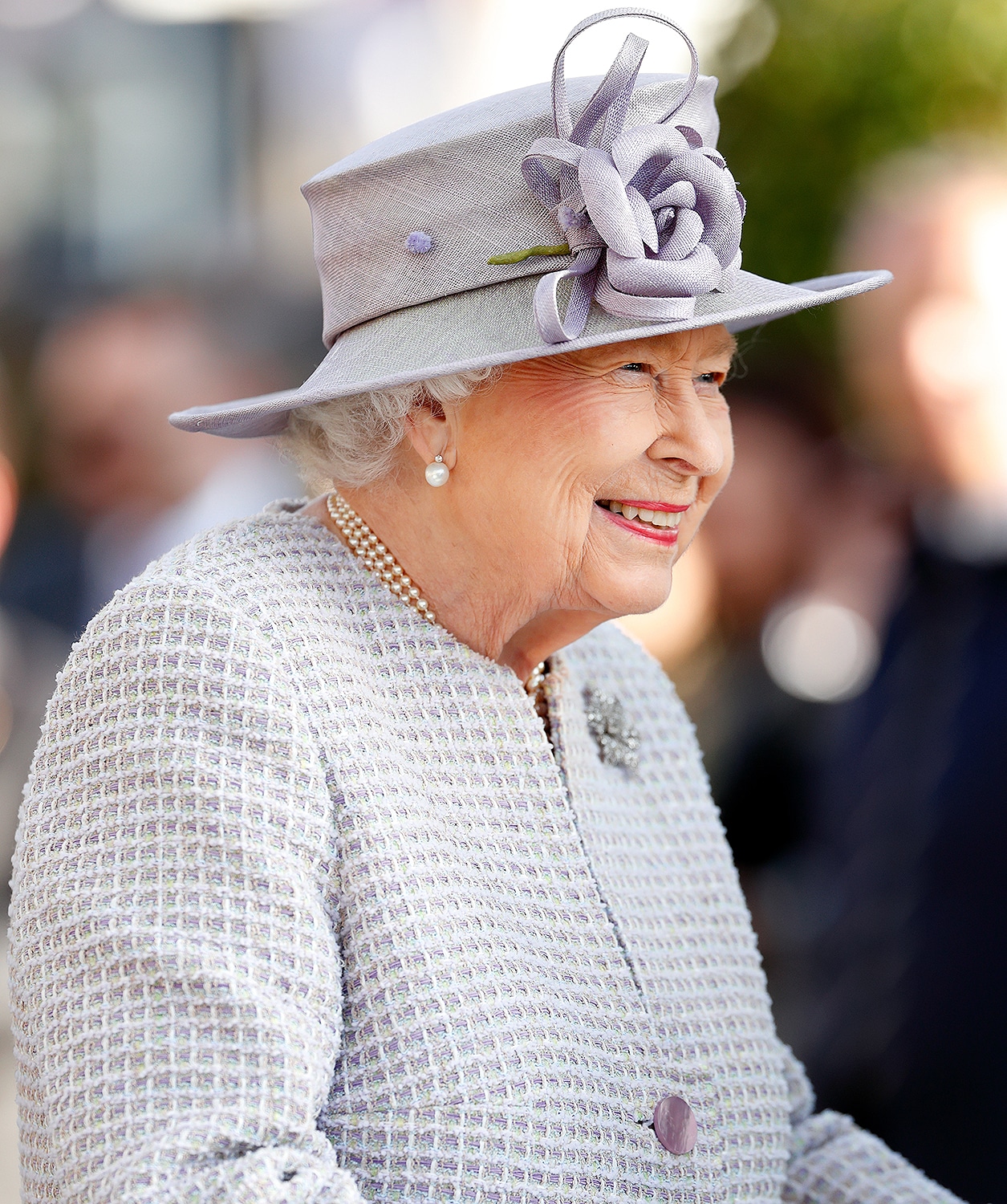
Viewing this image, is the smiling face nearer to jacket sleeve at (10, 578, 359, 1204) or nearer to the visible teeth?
the visible teeth

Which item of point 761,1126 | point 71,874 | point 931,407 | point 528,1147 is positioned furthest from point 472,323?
point 931,407

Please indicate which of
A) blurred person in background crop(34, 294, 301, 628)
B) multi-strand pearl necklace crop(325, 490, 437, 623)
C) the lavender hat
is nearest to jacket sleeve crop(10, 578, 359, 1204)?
multi-strand pearl necklace crop(325, 490, 437, 623)

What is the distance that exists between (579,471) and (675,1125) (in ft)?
2.53

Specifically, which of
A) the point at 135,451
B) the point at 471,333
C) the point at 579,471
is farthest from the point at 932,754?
the point at 135,451

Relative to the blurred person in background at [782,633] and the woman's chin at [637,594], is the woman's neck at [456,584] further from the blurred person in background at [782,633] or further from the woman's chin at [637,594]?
the blurred person in background at [782,633]

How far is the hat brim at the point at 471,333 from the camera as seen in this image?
1.53 meters

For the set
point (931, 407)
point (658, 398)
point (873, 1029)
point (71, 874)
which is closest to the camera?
point (71, 874)

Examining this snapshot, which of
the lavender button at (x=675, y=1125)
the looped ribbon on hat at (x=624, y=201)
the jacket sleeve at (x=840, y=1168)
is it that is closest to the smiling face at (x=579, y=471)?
the looped ribbon on hat at (x=624, y=201)

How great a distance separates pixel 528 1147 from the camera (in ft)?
4.92

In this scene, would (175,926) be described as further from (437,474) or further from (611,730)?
(611,730)

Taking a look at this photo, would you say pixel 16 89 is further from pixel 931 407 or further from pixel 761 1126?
pixel 761 1126

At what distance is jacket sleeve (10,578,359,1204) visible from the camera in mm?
1333

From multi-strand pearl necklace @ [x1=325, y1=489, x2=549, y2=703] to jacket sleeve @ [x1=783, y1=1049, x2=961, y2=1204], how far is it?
84 cm

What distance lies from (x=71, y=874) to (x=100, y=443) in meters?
3.17
